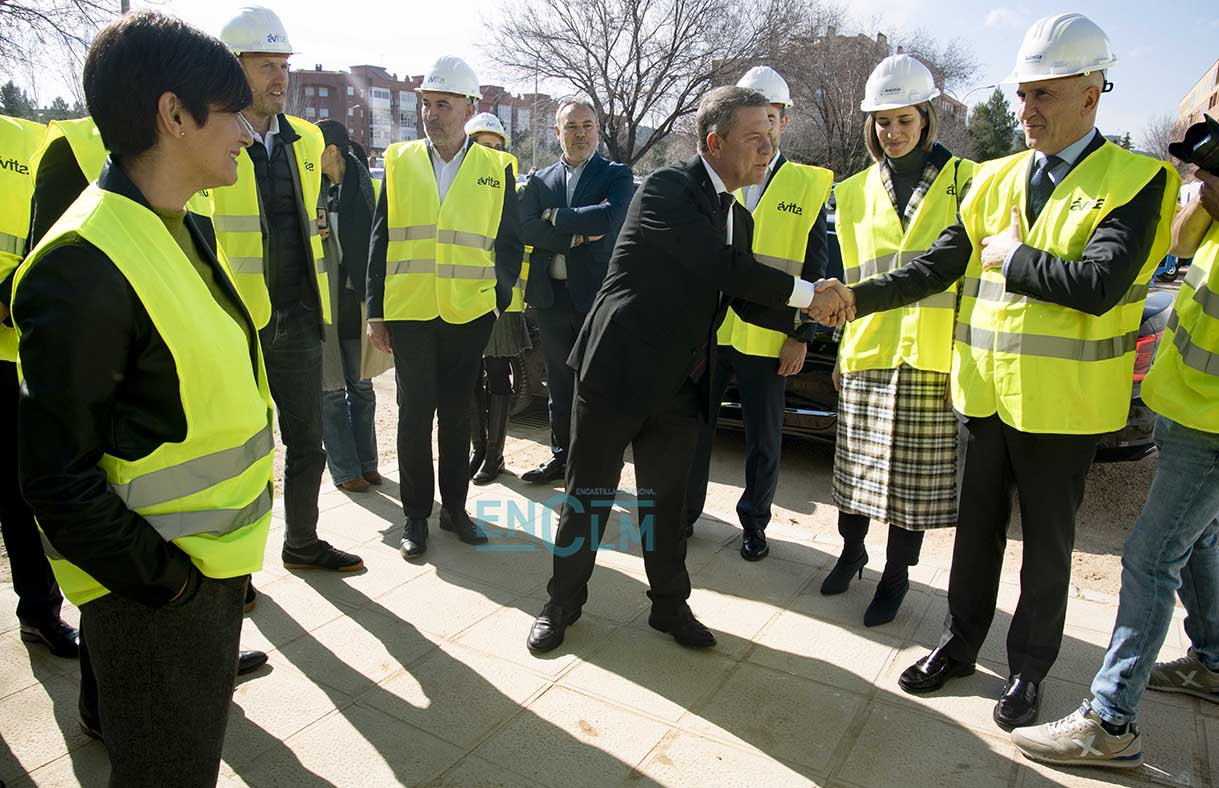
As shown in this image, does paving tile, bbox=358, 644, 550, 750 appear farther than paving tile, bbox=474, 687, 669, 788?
Yes

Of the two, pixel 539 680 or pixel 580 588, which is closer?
pixel 539 680

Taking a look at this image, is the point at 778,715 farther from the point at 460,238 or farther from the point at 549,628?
the point at 460,238

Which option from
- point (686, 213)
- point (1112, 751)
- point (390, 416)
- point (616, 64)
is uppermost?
point (616, 64)

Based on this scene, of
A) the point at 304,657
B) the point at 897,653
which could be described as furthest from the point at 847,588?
the point at 304,657

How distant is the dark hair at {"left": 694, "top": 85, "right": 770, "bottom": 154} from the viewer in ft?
9.80

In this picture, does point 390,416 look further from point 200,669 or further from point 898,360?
point 200,669

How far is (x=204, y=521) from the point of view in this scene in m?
1.64

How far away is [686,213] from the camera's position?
9.81 feet

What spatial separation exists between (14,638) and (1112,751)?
392cm

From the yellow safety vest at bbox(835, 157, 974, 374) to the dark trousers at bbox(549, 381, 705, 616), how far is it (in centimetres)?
83

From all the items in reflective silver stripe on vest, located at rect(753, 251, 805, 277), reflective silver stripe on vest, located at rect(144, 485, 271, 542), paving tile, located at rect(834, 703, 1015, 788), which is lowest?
paving tile, located at rect(834, 703, 1015, 788)

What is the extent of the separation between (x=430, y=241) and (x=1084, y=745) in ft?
11.2

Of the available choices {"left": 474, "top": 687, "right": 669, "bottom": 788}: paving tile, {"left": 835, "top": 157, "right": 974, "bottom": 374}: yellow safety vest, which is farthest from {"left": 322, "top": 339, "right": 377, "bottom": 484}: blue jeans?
{"left": 835, "top": 157, "right": 974, "bottom": 374}: yellow safety vest

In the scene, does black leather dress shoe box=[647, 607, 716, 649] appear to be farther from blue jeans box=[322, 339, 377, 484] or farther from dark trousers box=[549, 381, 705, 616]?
blue jeans box=[322, 339, 377, 484]
